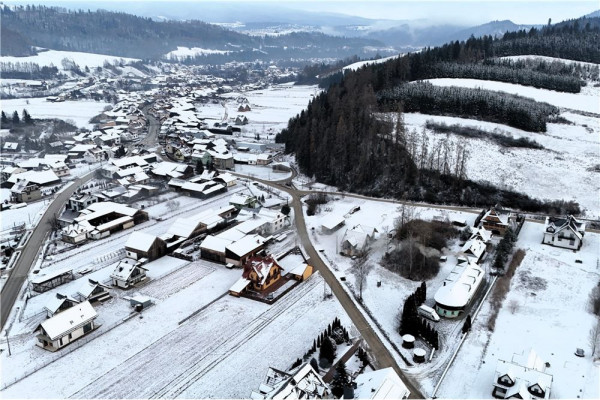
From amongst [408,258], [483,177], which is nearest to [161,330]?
[408,258]

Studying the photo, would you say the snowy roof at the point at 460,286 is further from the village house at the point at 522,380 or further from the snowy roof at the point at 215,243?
the snowy roof at the point at 215,243

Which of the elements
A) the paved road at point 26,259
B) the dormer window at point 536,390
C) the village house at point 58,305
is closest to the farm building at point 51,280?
the paved road at point 26,259

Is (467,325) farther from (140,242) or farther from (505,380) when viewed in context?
(140,242)

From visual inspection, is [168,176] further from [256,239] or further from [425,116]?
[425,116]

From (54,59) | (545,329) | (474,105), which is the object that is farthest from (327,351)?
(54,59)

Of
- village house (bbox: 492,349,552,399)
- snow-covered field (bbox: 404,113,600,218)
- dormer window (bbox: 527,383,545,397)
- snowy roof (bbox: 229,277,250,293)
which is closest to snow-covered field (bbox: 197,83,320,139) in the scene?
snow-covered field (bbox: 404,113,600,218)

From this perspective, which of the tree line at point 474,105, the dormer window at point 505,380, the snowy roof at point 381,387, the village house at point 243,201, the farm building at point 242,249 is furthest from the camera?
the tree line at point 474,105
